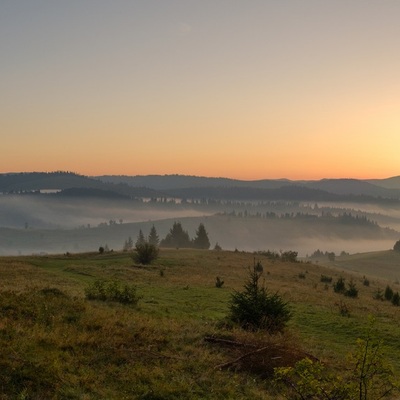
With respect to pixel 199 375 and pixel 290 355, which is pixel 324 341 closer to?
pixel 290 355

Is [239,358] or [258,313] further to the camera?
[258,313]

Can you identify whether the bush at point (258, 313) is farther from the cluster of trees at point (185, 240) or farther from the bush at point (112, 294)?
the cluster of trees at point (185, 240)

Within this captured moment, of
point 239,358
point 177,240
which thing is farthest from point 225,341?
point 177,240

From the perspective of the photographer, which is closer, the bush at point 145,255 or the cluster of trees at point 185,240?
the bush at point 145,255

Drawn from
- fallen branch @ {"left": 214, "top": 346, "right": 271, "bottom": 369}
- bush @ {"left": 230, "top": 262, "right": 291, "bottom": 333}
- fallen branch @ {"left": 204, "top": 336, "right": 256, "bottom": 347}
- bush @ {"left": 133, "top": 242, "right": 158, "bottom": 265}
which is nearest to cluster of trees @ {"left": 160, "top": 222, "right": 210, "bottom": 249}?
bush @ {"left": 133, "top": 242, "right": 158, "bottom": 265}

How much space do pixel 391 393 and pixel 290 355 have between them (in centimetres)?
324

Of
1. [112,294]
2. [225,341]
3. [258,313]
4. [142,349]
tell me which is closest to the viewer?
[142,349]

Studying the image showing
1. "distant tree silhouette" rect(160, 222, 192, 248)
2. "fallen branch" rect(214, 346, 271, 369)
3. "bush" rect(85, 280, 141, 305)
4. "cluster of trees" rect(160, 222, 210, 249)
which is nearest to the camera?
"fallen branch" rect(214, 346, 271, 369)

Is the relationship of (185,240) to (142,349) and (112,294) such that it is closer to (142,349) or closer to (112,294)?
(112,294)

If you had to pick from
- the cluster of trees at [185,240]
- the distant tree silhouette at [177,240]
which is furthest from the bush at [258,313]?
the distant tree silhouette at [177,240]

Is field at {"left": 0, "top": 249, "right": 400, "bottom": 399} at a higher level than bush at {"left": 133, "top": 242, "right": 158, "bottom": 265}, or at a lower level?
higher

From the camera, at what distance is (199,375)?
→ 40.0ft

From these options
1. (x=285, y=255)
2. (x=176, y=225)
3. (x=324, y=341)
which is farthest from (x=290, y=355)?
(x=176, y=225)

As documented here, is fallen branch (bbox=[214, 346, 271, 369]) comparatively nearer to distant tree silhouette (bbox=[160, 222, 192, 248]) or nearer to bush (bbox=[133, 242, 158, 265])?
Result: bush (bbox=[133, 242, 158, 265])
